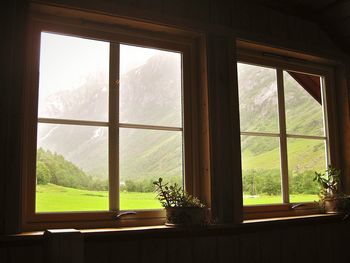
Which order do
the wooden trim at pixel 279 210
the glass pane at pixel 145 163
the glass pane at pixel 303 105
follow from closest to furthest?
the glass pane at pixel 145 163
the wooden trim at pixel 279 210
the glass pane at pixel 303 105

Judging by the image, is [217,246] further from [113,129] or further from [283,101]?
[283,101]

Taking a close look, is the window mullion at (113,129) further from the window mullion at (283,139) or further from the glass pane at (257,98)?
the window mullion at (283,139)

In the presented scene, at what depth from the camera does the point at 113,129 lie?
7.81ft

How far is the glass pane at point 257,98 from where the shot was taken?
2.91 metres

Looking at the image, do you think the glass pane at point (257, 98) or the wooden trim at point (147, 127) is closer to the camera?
the wooden trim at point (147, 127)

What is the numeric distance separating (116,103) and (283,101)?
4.31 feet

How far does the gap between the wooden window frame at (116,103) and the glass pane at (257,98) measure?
0.40m

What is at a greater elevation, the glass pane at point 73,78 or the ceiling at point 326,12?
the ceiling at point 326,12

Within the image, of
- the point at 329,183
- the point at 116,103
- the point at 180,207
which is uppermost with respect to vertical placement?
the point at 116,103

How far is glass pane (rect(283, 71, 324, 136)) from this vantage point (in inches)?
124

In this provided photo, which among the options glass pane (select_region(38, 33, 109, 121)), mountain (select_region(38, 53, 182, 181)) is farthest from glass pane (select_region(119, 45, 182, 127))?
glass pane (select_region(38, 33, 109, 121))

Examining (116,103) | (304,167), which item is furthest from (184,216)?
(304,167)

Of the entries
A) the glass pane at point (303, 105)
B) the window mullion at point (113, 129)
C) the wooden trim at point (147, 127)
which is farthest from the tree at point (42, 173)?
the glass pane at point (303, 105)

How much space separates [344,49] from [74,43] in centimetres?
215
